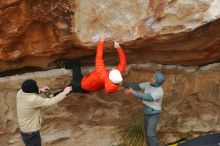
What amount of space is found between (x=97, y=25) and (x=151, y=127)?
1.70m

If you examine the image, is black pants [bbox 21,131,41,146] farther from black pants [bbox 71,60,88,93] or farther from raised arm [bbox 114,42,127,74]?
raised arm [bbox 114,42,127,74]

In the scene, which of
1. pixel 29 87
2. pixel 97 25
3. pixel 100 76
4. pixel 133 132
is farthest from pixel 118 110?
pixel 29 87

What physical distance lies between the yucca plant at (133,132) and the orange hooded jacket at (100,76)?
111cm

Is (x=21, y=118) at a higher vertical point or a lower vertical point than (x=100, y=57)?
lower

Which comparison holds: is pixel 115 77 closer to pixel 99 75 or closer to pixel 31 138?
pixel 99 75

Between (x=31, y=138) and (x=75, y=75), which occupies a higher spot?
(x=75, y=75)

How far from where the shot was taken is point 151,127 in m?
6.76

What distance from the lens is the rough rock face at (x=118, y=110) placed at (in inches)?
281

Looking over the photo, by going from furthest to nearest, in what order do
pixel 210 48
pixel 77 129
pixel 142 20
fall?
1. pixel 77 129
2. pixel 210 48
3. pixel 142 20

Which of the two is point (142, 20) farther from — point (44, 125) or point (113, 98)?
point (44, 125)

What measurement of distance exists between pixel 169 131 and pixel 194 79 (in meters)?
0.98

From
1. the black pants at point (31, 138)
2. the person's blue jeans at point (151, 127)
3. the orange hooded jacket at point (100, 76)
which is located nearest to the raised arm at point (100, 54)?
the orange hooded jacket at point (100, 76)

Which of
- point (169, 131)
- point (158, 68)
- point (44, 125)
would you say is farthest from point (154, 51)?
point (44, 125)

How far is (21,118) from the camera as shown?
246 inches
